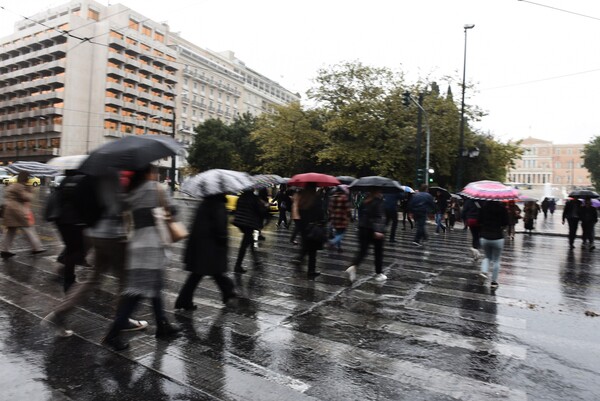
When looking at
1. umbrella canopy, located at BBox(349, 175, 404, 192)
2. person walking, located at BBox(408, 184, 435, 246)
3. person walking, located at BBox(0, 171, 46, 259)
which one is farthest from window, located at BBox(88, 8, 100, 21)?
umbrella canopy, located at BBox(349, 175, 404, 192)

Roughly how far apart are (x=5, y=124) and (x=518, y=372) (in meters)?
83.9

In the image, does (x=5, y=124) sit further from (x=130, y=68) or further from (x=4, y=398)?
(x=4, y=398)

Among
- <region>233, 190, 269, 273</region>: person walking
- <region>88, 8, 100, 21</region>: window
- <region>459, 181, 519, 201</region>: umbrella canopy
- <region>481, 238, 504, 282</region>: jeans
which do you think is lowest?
<region>481, 238, 504, 282</region>: jeans

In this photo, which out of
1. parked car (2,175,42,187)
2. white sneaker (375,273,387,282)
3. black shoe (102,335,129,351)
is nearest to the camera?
black shoe (102,335,129,351)

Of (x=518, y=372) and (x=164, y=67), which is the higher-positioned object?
(x=164, y=67)

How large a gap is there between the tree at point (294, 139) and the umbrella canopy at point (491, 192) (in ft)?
83.8

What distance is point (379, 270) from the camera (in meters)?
7.60

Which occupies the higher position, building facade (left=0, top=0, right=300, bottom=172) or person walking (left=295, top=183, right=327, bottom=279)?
building facade (left=0, top=0, right=300, bottom=172)

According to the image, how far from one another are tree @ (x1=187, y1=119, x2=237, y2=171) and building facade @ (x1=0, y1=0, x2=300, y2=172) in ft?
34.1

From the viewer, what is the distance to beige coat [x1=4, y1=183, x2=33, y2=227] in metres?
8.45

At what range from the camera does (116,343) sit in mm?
3992

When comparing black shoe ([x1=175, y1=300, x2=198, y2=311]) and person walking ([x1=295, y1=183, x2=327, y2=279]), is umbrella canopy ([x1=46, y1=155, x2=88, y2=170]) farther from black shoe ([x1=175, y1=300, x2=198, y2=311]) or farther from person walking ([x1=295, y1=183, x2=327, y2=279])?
person walking ([x1=295, y1=183, x2=327, y2=279])

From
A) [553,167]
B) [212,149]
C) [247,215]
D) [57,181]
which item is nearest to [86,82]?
[212,149]

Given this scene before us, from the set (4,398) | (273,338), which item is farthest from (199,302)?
(4,398)
